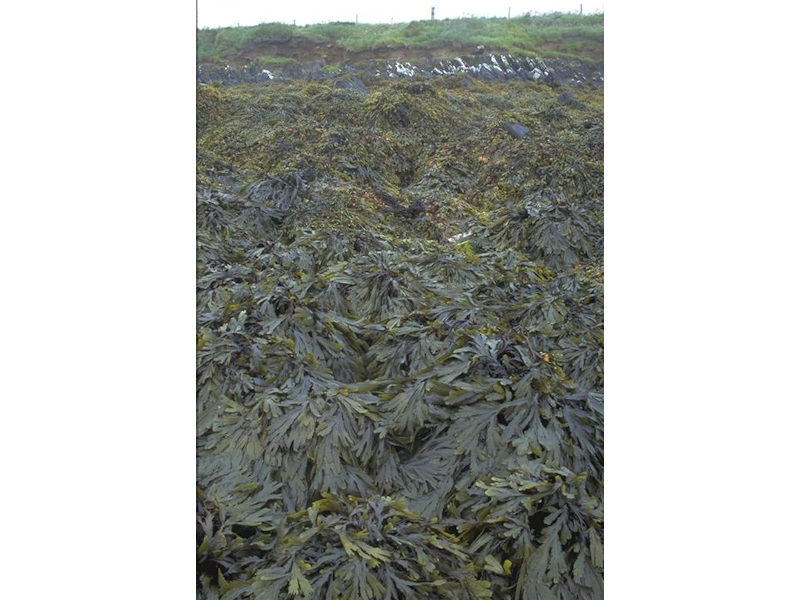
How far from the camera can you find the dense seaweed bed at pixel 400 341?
4.58 ft

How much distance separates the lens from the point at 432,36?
Result: 6.50ft

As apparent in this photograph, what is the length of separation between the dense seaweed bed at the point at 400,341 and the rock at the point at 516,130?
0.01 meters

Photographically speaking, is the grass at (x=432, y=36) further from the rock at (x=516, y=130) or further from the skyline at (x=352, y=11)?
the rock at (x=516, y=130)

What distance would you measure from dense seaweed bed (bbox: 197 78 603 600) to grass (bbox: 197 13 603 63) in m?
0.12

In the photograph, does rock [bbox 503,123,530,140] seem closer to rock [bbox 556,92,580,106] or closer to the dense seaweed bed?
the dense seaweed bed

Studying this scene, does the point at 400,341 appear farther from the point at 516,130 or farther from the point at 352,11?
the point at 352,11

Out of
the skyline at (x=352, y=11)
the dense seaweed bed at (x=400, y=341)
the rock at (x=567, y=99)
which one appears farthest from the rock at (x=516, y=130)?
the skyline at (x=352, y=11)

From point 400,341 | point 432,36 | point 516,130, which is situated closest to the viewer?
point 400,341

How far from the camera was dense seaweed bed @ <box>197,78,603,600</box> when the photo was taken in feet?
4.58

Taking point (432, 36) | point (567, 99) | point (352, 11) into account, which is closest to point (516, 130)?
point (567, 99)

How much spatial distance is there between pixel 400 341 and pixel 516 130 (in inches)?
33.0

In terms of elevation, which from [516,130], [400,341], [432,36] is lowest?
[400,341]
